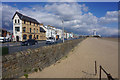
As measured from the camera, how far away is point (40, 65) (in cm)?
698

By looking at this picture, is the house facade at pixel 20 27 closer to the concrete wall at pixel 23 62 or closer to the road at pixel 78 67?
the road at pixel 78 67

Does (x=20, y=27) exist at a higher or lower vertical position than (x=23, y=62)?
higher

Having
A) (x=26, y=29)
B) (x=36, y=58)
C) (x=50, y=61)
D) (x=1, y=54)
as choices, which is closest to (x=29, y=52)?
(x=36, y=58)

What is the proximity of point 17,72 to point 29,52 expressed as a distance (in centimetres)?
159

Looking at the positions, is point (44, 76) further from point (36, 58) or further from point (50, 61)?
point (50, 61)

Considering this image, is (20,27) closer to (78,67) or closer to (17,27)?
(17,27)

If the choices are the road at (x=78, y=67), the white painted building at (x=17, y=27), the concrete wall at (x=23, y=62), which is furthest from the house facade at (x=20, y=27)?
the concrete wall at (x=23, y=62)

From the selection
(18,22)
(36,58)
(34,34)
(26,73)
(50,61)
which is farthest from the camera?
(34,34)

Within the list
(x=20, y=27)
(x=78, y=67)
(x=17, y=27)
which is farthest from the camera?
(x=17, y=27)

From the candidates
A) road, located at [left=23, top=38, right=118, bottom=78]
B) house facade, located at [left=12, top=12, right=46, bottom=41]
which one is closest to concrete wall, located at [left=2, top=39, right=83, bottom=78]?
road, located at [left=23, top=38, right=118, bottom=78]

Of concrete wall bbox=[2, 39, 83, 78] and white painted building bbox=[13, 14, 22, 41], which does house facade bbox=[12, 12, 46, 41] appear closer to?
white painted building bbox=[13, 14, 22, 41]

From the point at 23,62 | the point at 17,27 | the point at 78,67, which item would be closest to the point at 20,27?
the point at 17,27

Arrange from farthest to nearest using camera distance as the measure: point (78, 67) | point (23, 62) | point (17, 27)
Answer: point (17, 27)
point (78, 67)
point (23, 62)

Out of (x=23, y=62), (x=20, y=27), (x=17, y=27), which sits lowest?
(x=23, y=62)
